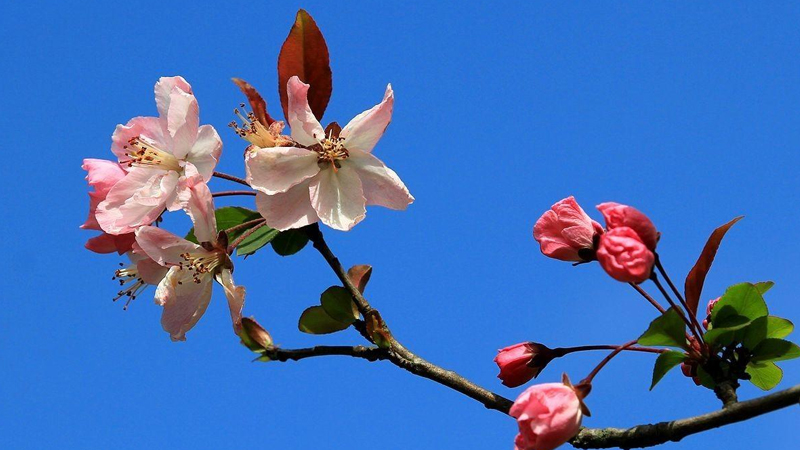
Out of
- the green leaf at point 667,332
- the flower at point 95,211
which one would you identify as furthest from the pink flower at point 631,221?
the flower at point 95,211

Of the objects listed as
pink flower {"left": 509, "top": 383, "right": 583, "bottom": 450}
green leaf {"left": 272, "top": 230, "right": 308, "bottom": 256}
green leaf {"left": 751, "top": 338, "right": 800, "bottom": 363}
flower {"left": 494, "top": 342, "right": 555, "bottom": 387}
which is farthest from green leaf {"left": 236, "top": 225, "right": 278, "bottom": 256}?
green leaf {"left": 751, "top": 338, "right": 800, "bottom": 363}

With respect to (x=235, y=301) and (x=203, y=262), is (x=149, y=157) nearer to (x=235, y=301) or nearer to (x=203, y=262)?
(x=203, y=262)

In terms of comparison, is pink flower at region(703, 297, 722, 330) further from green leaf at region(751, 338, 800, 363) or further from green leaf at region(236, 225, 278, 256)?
green leaf at region(236, 225, 278, 256)

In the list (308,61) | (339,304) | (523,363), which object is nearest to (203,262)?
(339,304)

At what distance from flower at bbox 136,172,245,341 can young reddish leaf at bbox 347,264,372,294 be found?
0.89ft

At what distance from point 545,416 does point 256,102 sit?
1.04 m

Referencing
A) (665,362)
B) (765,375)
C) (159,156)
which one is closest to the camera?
(665,362)

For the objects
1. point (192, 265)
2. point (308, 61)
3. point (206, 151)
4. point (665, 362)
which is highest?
point (308, 61)

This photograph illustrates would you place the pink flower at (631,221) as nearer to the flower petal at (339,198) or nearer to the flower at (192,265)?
the flower petal at (339,198)

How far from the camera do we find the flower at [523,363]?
211 cm

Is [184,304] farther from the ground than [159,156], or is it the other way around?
[159,156]

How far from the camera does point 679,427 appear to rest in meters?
1.68

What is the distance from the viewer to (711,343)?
1.97 m

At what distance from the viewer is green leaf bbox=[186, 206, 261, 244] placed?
2.30m
